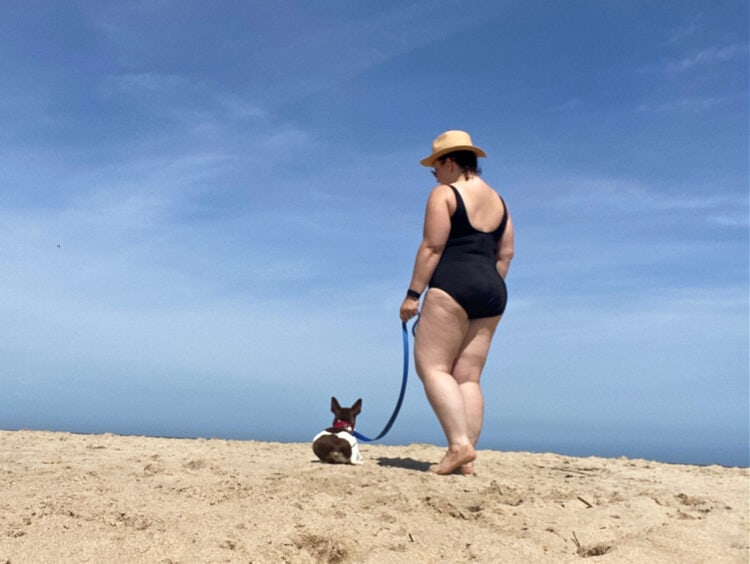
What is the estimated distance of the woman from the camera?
19.1 ft

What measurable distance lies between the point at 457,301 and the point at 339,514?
2.29m

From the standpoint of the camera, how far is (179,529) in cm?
372

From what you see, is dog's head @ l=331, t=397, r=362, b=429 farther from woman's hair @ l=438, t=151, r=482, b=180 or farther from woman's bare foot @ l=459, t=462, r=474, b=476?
woman's hair @ l=438, t=151, r=482, b=180

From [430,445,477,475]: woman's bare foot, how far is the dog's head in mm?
1402

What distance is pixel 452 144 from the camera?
6176mm

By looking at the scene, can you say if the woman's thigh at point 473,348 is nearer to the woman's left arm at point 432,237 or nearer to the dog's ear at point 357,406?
the woman's left arm at point 432,237

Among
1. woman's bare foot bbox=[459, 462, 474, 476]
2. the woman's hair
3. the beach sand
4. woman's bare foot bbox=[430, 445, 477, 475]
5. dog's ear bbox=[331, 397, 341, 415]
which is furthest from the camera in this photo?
dog's ear bbox=[331, 397, 341, 415]

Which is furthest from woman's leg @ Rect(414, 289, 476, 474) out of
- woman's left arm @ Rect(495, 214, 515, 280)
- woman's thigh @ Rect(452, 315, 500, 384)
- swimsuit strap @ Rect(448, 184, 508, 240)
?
woman's left arm @ Rect(495, 214, 515, 280)

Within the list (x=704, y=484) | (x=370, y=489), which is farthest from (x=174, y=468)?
(x=704, y=484)

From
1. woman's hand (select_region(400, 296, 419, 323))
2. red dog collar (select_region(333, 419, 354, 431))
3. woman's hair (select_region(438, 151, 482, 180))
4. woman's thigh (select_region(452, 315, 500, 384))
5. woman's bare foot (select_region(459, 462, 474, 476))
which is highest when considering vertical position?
woman's hair (select_region(438, 151, 482, 180))

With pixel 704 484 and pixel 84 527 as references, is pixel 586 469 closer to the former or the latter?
pixel 704 484

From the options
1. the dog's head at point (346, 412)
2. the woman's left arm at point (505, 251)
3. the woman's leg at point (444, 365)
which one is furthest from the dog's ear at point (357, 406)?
the woman's left arm at point (505, 251)

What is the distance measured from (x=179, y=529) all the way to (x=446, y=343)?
2.84 m

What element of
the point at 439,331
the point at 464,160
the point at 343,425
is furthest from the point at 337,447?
the point at 464,160
